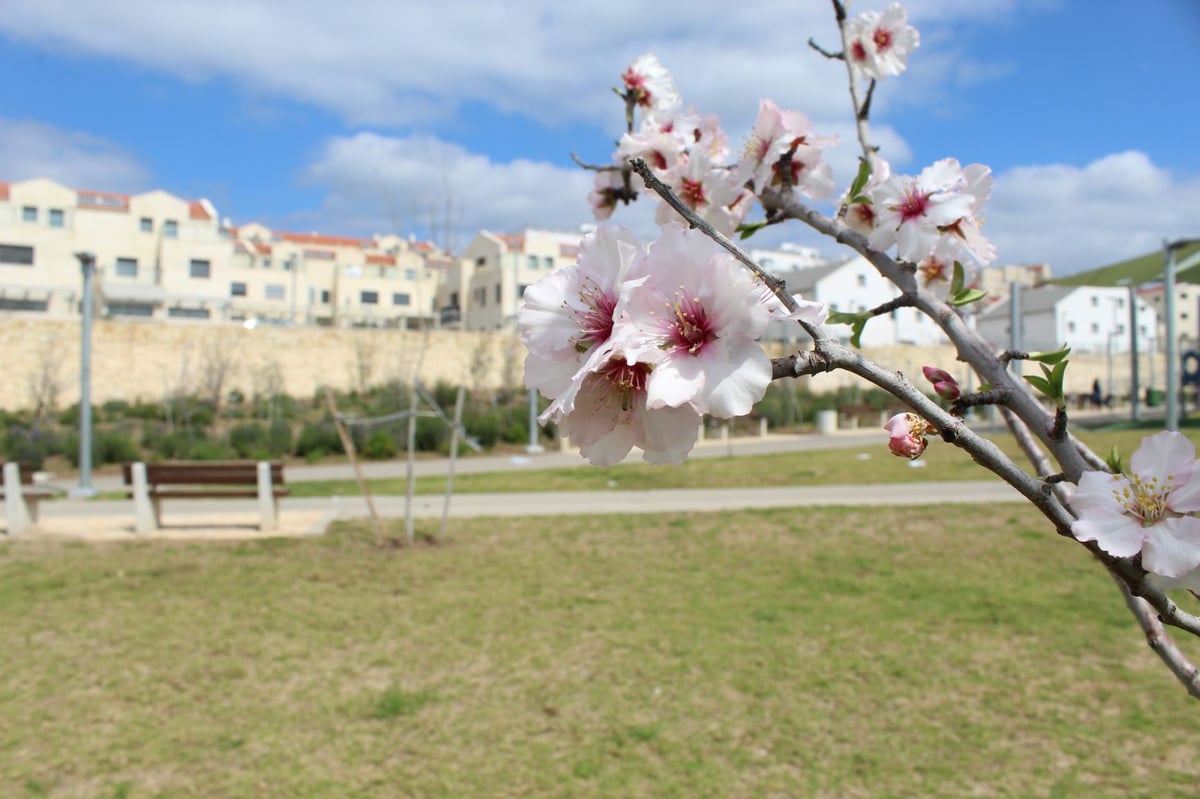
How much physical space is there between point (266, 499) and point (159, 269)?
3916cm

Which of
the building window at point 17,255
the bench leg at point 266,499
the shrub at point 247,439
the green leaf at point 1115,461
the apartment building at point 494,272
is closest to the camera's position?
the green leaf at point 1115,461

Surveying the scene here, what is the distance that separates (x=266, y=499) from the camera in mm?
8734

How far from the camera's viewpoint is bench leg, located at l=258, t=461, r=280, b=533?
342 inches

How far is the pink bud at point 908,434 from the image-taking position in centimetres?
82

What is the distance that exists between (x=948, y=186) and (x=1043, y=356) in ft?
1.24

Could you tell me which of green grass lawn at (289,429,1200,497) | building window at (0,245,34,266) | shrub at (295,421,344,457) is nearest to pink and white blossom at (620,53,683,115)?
green grass lawn at (289,429,1200,497)

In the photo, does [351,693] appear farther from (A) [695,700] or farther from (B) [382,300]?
(B) [382,300]

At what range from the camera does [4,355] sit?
23.8 m

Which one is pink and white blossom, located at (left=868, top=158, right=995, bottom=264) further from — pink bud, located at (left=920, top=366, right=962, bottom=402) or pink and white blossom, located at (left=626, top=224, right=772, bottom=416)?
pink and white blossom, located at (left=626, top=224, right=772, bottom=416)

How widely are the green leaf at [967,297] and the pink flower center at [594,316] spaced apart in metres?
0.53

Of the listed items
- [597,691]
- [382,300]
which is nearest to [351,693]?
[597,691]

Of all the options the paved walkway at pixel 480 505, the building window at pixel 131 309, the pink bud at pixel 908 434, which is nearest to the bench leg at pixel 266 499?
the paved walkway at pixel 480 505

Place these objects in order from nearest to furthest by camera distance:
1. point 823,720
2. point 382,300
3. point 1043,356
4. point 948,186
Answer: point 1043,356 < point 948,186 < point 823,720 < point 382,300

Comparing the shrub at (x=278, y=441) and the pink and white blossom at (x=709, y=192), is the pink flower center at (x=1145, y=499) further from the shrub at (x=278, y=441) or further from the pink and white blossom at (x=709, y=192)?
the shrub at (x=278, y=441)
